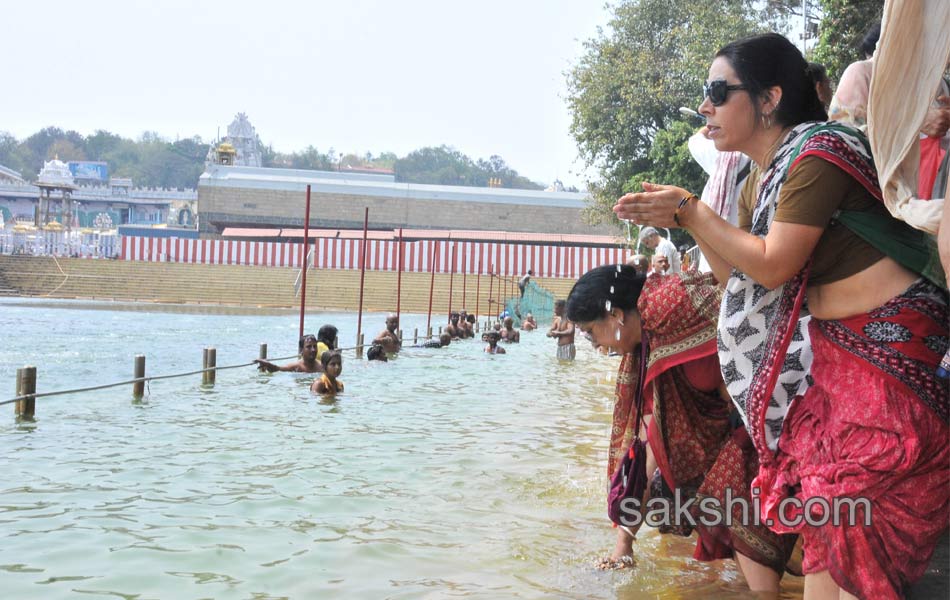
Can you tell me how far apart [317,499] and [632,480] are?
2.51 metres

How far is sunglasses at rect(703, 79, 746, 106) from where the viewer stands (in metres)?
2.27

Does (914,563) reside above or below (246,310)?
above

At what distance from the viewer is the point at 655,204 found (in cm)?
216

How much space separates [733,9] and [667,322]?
22.6 m

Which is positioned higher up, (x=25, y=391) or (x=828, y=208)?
(x=828, y=208)

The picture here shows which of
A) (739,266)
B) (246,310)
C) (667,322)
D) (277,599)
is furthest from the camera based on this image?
(246,310)

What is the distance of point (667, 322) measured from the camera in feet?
10.5

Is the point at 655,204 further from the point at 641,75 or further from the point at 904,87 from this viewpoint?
the point at 641,75

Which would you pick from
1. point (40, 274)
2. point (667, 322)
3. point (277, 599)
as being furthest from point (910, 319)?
point (40, 274)

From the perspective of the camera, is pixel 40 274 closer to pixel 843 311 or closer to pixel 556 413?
pixel 556 413

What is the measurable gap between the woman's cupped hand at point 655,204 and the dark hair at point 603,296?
1.14 m

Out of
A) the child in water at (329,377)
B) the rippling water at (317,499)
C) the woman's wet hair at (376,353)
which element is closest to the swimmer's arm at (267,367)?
the rippling water at (317,499)

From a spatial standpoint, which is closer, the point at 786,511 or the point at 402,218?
the point at 786,511

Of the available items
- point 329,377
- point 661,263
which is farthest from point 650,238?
point 329,377
